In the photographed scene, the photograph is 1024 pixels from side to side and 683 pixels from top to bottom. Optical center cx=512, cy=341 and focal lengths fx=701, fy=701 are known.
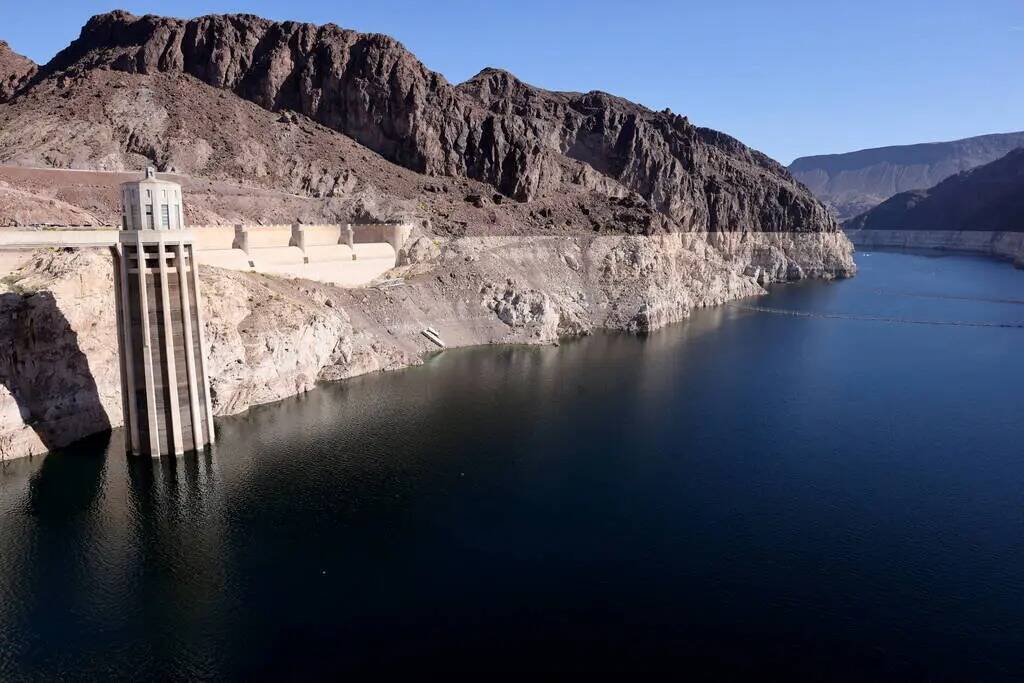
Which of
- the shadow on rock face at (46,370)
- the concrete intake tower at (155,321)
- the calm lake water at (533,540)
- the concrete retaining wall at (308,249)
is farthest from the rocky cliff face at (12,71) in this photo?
the calm lake water at (533,540)

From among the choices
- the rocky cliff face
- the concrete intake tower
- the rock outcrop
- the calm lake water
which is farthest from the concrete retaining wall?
the rocky cliff face

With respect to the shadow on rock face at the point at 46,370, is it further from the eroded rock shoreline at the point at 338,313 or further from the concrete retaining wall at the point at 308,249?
the concrete retaining wall at the point at 308,249

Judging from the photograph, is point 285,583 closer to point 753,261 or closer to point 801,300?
point 801,300

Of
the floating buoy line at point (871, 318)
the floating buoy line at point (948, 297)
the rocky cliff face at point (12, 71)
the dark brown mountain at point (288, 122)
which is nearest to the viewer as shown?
the dark brown mountain at point (288, 122)

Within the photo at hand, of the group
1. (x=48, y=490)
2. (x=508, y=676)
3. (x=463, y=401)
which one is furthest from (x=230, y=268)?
(x=508, y=676)

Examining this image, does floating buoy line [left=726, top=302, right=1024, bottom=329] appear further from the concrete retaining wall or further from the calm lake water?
the concrete retaining wall

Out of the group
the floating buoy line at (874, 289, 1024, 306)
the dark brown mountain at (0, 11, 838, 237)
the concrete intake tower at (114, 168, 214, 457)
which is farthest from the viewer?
the floating buoy line at (874, 289, 1024, 306)
